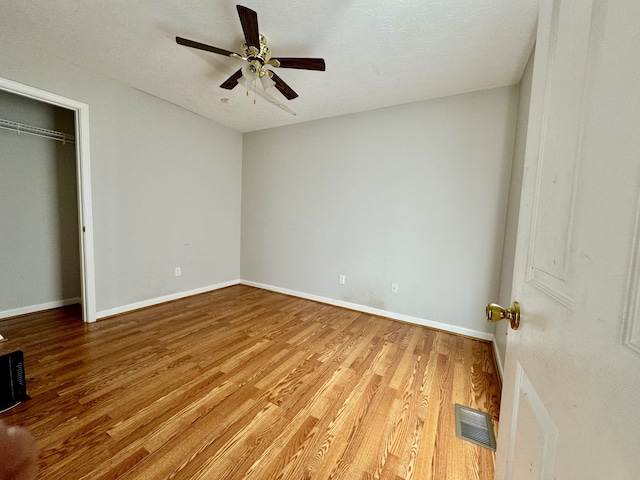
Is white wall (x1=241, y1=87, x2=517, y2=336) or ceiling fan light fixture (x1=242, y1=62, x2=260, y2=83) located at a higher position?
ceiling fan light fixture (x1=242, y1=62, x2=260, y2=83)

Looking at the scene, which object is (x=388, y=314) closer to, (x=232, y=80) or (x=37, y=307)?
(x=232, y=80)

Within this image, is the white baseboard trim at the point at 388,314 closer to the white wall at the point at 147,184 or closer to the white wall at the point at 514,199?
the white wall at the point at 514,199

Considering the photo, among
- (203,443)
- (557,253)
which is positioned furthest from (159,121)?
(557,253)

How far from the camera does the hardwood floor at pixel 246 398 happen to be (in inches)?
44.8

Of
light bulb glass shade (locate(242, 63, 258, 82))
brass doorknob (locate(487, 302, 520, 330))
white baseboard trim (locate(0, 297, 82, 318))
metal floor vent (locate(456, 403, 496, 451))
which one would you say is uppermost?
light bulb glass shade (locate(242, 63, 258, 82))

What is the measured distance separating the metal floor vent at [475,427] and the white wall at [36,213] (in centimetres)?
414

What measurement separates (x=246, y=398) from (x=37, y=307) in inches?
114

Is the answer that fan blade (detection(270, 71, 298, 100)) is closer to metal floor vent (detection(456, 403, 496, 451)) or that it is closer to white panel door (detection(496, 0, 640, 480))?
white panel door (detection(496, 0, 640, 480))

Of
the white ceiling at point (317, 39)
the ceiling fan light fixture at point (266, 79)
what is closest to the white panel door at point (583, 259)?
the white ceiling at point (317, 39)

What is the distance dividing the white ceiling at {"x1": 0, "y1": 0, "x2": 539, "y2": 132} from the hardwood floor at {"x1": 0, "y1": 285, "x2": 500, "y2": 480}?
8.03ft

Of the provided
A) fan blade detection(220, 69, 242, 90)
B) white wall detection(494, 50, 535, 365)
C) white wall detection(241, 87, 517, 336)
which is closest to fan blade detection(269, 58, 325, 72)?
fan blade detection(220, 69, 242, 90)

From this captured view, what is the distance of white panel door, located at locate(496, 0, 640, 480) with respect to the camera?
27 centimetres

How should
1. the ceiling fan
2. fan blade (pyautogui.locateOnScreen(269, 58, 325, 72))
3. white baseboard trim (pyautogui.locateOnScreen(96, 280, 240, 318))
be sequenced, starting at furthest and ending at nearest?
white baseboard trim (pyautogui.locateOnScreen(96, 280, 240, 318))
fan blade (pyautogui.locateOnScreen(269, 58, 325, 72))
the ceiling fan

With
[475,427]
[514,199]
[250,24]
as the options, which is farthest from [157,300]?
[514,199]
